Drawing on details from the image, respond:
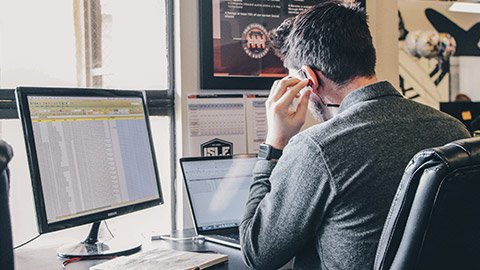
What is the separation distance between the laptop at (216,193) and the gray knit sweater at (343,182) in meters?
0.45

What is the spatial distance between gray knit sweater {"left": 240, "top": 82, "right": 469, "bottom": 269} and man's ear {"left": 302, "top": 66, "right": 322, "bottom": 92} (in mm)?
147

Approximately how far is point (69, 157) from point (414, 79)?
5.04 metres

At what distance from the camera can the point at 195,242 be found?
1641 mm

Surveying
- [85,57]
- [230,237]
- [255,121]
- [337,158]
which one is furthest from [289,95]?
[85,57]

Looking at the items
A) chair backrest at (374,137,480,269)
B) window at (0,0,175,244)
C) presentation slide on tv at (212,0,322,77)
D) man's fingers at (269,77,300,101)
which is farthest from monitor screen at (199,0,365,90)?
chair backrest at (374,137,480,269)

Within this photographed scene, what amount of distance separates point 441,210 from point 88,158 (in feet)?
3.32

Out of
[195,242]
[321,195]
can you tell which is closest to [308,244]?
[321,195]

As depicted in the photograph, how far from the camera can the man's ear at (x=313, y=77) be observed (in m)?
1.31

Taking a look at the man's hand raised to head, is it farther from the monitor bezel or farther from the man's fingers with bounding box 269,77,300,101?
the monitor bezel

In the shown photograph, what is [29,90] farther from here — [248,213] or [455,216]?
[455,216]

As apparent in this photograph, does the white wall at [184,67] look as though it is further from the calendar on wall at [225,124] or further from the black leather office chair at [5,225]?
the black leather office chair at [5,225]

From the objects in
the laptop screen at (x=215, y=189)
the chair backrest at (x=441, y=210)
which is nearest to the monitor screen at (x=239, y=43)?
the laptop screen at (x=215, y=189)

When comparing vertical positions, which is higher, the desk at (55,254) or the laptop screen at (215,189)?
the laptop screen at (215,189)

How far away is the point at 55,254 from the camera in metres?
1.46
